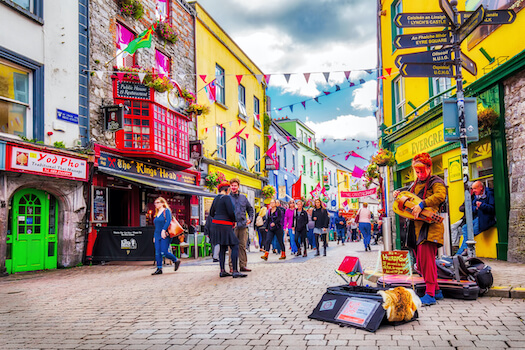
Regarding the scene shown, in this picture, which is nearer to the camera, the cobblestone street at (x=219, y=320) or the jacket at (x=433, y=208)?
the cobblestone street at (x=219, y=320)

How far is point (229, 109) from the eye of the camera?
25750 mm

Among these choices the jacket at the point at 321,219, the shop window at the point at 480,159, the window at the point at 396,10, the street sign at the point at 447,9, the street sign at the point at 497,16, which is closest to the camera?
the street sign at the point at 447,9

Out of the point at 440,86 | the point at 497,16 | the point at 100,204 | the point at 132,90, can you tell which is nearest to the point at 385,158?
the point at 440,86

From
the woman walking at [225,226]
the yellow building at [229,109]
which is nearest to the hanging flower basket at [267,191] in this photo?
the yellow building at [229,109]

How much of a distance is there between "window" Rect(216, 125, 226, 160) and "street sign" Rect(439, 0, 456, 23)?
17.3 m

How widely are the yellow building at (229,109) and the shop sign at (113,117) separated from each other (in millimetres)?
5510

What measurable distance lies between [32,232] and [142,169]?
5.27 m

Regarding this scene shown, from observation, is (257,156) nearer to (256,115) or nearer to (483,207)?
(256,115)

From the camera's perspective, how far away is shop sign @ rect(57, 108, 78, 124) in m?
13.3

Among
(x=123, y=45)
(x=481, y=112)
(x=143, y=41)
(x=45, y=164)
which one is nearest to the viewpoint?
(x=481, y=112)

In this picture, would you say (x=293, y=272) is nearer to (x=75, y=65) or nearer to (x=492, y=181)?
(x=492, y=181)

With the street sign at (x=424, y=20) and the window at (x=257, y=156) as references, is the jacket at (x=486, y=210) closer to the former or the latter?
the street sign at (x=424, y=20)

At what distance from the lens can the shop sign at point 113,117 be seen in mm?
15031

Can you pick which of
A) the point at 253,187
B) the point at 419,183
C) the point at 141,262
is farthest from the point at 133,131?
the point at 253,187
